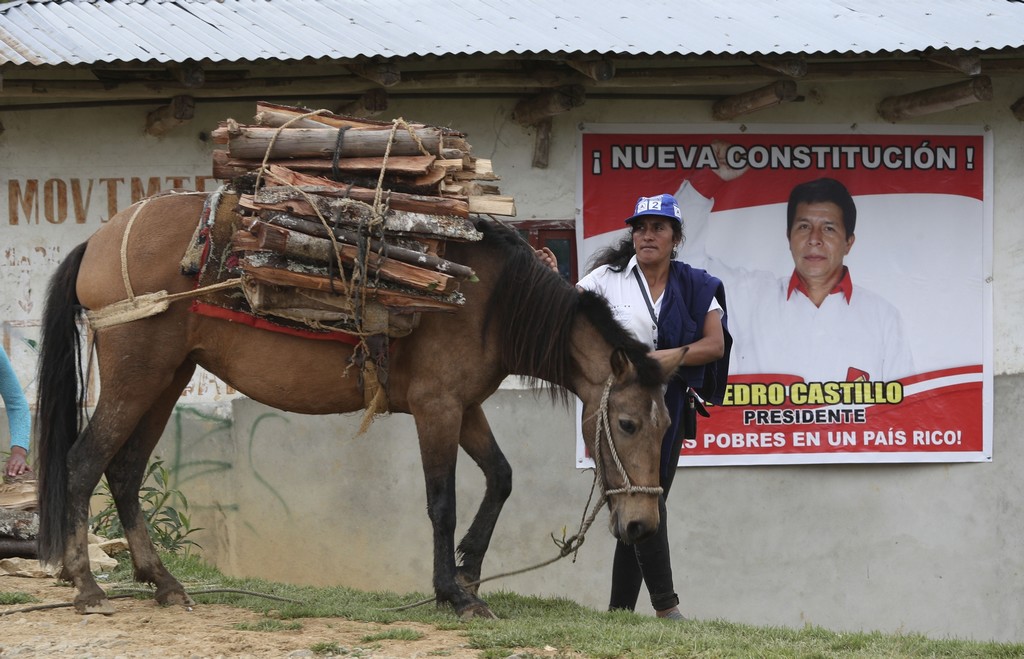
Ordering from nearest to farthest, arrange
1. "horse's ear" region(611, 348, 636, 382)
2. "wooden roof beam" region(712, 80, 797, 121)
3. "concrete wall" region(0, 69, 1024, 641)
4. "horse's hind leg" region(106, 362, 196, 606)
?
"horse's ear" region(611, 348, 636, 382) < "horse's hind leg" region(106, 362, 196, 606) < "wooden roof beam" region(712, 80, 797, 121) < "concrete wall" region(0, 69, 1024, 641)

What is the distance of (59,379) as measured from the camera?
5.28 metres

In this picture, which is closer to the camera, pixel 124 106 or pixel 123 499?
pixel 123 499

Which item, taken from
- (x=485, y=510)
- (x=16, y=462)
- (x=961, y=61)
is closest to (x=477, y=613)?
(x=485, y=510)

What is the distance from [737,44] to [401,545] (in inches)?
158

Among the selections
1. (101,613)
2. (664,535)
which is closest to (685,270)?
(664,535)

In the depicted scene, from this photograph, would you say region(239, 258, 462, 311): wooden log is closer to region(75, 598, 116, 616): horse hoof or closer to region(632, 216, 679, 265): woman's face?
region(632, 216, 679, 265): woman's face

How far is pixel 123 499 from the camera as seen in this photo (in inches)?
210

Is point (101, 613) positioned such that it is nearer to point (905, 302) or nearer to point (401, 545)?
point (401, 545)

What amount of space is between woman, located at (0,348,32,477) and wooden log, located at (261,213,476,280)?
6.37 ft

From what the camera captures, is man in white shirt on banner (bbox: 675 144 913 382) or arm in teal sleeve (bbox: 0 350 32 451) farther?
man in white shirt on banner (bbox: 675 144 913 382)

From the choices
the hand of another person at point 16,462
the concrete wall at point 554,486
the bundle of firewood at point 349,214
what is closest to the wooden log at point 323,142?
the bundle of firewood at point 349,214

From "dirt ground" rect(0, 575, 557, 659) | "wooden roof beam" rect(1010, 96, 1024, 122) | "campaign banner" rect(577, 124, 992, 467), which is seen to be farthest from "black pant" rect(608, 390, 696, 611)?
"wooden roof beam" rect(1010, 96, 1024, 122)

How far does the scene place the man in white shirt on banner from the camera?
26.3ft

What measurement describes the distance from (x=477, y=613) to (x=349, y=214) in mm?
1842
